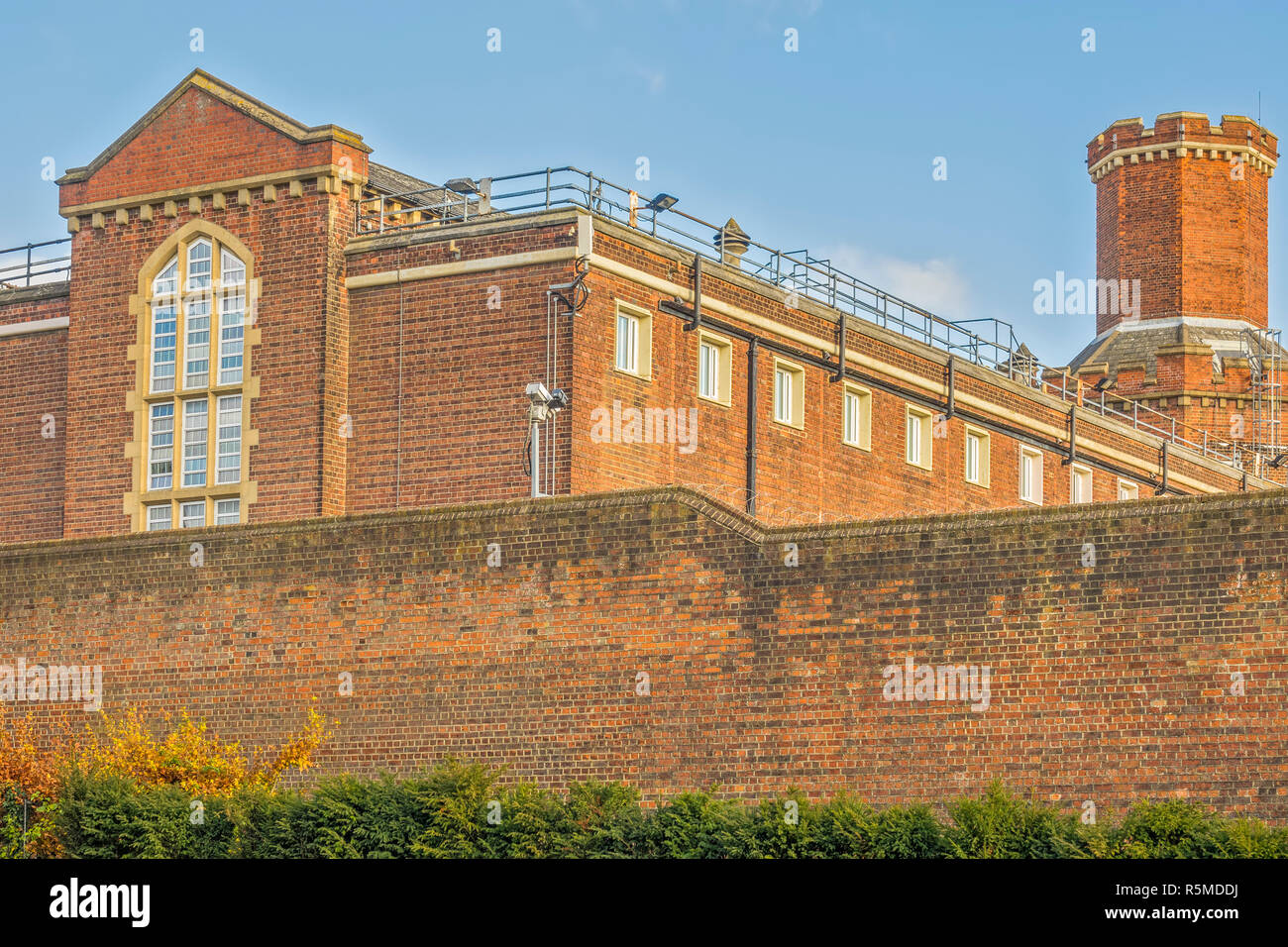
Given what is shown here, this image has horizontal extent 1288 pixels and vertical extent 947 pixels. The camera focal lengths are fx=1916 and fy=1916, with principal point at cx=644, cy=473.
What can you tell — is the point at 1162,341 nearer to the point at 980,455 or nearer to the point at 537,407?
the point at 980,455

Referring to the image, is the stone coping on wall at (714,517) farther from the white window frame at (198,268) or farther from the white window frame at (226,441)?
the white window frame at (198,268)

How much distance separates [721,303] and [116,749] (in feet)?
47.0

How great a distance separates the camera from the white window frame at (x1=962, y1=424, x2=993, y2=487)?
43.2 metres

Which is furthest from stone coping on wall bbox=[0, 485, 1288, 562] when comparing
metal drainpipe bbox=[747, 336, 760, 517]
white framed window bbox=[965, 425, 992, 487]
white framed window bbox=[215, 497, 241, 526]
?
white framed window bbox=[965, 425, 992, 487]

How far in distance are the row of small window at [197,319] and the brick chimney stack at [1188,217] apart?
138 feet

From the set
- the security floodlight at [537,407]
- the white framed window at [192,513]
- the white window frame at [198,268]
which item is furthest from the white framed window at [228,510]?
the security floodlight at [537,407]

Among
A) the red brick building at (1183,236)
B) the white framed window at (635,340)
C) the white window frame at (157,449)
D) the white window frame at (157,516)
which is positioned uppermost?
the red brick building at (1183,236)

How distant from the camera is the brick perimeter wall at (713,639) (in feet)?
67.9

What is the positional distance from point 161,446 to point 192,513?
151 cm
